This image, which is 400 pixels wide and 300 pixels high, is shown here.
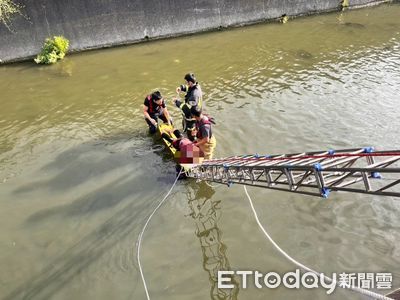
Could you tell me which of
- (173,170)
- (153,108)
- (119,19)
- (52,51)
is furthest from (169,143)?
(119,19)

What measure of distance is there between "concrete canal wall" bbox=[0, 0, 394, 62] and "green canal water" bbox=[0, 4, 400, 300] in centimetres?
120

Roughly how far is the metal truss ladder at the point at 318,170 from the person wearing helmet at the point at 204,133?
428mm

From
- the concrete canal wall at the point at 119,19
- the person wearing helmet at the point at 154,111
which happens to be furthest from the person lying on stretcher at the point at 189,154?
the concrete canal wall at the point at 119,19

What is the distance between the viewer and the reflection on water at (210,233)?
675cm

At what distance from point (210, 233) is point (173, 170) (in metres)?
2.60

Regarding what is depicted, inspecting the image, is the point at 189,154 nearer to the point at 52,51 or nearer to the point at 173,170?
the point at 173,170

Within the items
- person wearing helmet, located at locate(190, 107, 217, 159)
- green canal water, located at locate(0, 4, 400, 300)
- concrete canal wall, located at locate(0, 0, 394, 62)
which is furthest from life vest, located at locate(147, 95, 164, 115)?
concrete canal wall, located at locate(0, 0, 394, 62)

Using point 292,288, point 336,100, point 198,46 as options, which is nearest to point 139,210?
point 292,288

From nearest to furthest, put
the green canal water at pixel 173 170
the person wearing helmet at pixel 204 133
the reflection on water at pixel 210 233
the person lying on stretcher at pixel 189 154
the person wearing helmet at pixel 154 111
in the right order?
the reflection on water at pixel 210 233 → the green canal water at pixel 173 170 → the person wearing helmet at pixel 204 133 → the person lying on stretcher at pixel 189 154 → the person wearing helmet at pixel 154 111

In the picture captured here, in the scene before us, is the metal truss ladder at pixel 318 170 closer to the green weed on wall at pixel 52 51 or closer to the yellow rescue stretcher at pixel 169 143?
the yellow rescue stretcher at pixel 169 143

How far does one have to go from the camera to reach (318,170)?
187 inches

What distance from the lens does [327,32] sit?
1989cm

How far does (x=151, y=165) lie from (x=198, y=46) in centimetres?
1086

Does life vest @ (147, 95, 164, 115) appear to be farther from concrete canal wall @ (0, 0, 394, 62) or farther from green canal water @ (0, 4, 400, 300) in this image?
concrete canal wall @ (0, 0, 394, 62)
